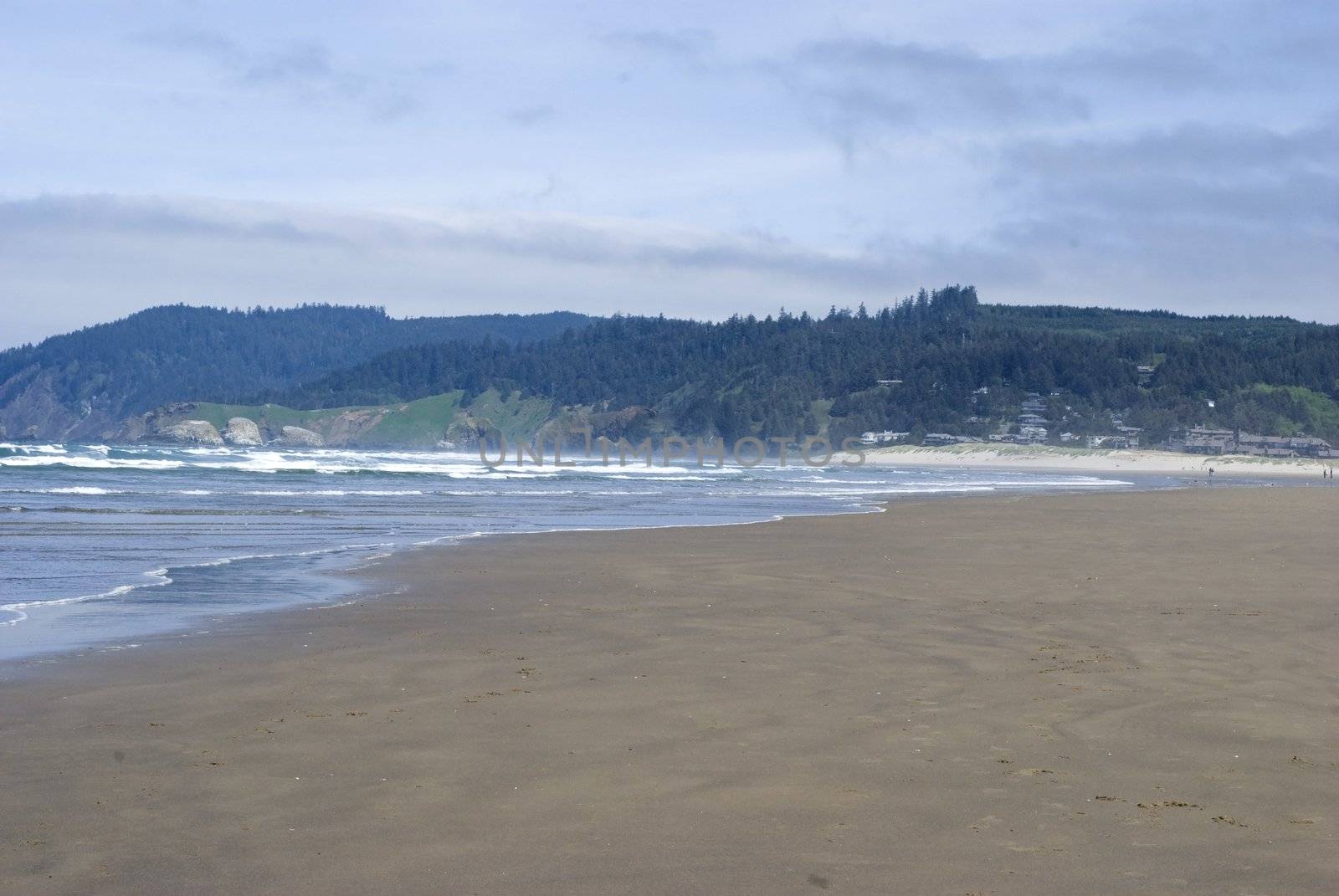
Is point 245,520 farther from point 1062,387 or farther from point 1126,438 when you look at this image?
point 1062,387

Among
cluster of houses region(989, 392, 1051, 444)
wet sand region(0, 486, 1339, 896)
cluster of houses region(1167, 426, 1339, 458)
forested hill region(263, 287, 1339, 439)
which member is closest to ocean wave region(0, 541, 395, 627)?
wet sand region(0, 486, 1339, 896)

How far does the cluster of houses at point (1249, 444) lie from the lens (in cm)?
12544

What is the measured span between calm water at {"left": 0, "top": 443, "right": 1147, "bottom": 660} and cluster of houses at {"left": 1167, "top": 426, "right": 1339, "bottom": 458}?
7767 cm

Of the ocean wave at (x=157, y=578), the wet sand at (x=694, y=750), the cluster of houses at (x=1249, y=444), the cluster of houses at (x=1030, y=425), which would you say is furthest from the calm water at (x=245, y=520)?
the cluster of houses at (x=1030, y=425)

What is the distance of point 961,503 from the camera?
39.1m

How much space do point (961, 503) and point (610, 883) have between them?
35.0 m

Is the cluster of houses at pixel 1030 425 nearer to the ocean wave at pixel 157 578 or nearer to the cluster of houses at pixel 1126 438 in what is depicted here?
the cluster of houses at pixel 1126 438

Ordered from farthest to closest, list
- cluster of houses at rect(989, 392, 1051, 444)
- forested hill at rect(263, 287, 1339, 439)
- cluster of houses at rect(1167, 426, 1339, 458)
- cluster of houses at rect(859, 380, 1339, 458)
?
cluster of houses at rect(989, 392, 1051, 444) → forested hill at rect(263, 287, 1339, 439) → cluster of houses at rect(859, 380, 1339, 458) → cluster of houses at rect(1167, 426, 1339, 458)

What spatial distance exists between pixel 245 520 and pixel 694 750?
72.3ft

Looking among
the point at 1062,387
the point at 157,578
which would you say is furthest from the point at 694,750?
the point at 1062,387

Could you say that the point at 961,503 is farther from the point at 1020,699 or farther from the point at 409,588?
the point at 1020,699

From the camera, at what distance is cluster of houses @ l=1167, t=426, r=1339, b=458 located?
12544 cm

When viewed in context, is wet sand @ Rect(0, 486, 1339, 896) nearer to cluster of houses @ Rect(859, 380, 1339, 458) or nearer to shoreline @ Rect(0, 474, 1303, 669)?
shoreline @ Rect(0, 474, 1303, 669)

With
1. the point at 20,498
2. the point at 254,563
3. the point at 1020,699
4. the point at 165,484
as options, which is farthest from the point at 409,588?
the point at 165,484
